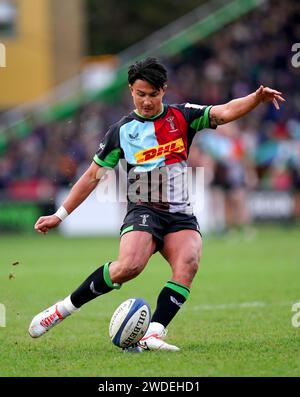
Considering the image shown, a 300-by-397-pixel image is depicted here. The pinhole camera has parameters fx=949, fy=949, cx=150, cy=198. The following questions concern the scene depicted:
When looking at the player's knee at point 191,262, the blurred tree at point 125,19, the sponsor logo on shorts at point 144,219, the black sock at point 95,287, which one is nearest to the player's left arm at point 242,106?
the sponsor logo on shorts at point 144,219

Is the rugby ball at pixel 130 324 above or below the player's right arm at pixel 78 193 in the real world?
below

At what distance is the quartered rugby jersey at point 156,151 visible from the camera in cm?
670

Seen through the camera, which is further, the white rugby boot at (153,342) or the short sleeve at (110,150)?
the short sleeve at (110,150)

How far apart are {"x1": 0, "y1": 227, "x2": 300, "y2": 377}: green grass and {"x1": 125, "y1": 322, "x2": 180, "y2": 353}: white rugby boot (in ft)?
0.34

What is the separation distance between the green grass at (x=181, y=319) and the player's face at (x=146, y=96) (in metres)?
1.69

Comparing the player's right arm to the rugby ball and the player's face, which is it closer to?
the player's face

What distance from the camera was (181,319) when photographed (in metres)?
8.30

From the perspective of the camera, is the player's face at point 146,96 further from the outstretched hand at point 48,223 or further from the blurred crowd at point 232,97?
the blurred crowd at point 232,97

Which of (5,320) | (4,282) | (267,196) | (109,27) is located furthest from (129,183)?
(109,27)

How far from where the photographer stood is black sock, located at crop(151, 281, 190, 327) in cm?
662

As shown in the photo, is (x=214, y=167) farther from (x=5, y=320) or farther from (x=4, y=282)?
(x=5, y=320)

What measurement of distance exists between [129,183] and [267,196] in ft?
48.7

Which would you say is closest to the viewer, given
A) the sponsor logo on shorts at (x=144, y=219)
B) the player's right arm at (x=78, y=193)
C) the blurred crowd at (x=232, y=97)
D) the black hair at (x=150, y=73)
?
the black hair at (x=150, y=73)

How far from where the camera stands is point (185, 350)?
6.46 meters
